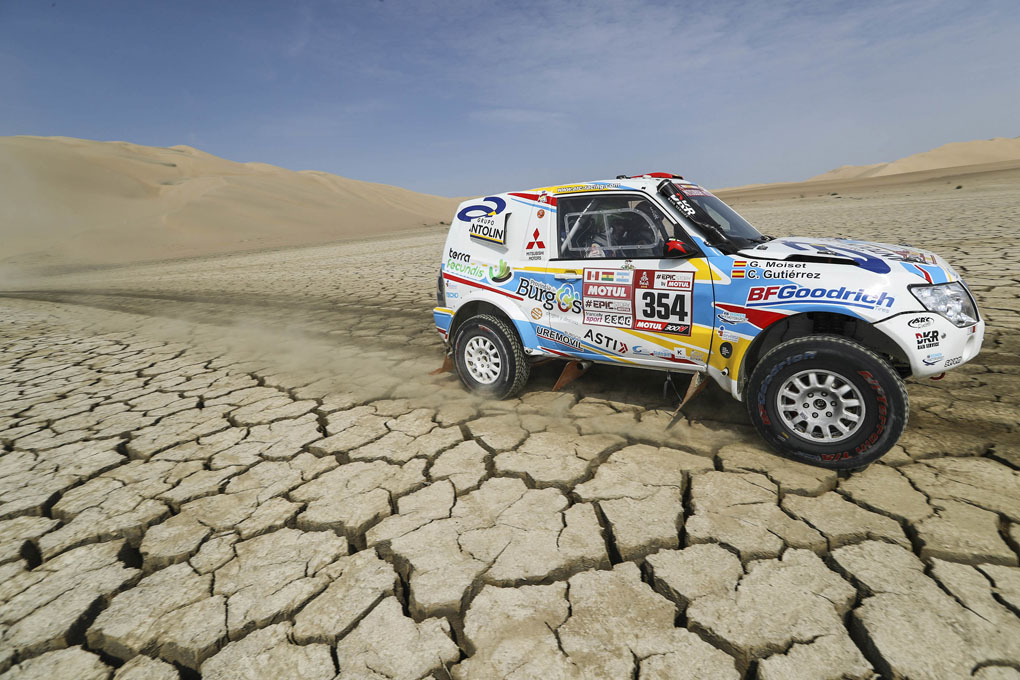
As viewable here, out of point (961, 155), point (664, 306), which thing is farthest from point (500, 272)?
point (961, 155)

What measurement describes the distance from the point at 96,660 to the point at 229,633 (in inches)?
22.1

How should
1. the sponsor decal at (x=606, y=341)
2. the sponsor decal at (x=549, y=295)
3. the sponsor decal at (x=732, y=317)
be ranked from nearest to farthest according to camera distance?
the sponsor decal at (x=732, y=317) → the sponsor decal at (x=606, y=341) → the sponsor decal at (x=549, y=295)

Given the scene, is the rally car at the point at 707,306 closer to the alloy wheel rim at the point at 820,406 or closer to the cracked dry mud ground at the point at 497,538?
the alloy wheel rim at the point at 820,406

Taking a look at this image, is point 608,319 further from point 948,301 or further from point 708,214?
point 948,301

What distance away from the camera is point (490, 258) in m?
4.27

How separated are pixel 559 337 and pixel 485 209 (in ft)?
4.37

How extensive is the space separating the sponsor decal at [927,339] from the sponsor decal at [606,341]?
1715 mm

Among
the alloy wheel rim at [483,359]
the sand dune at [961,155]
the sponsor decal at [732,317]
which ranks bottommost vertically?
the alloy wheel rim at [483,359]

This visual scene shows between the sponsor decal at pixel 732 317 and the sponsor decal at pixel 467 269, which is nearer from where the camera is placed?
the sponsor decal at pixel 732 317

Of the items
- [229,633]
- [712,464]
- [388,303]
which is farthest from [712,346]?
[388,303]

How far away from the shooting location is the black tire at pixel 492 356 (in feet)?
13.8

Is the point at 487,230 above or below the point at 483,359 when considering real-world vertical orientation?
above

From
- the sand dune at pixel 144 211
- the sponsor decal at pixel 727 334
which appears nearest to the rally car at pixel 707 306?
the sponsor decal at pixel 727 334

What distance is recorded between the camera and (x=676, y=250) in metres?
3.22
